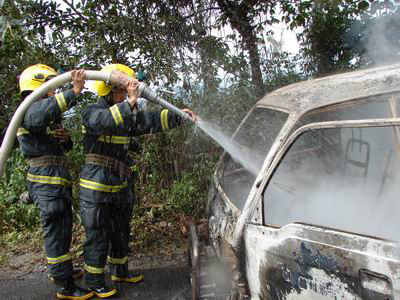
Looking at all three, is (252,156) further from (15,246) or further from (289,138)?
(15,246)

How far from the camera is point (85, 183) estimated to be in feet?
11.4

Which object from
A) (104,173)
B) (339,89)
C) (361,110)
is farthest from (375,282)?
(104,173)

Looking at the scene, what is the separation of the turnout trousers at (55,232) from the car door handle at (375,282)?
2601mm

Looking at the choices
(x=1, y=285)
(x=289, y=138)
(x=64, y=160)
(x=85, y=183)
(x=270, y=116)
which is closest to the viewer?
(x=289, y=138)

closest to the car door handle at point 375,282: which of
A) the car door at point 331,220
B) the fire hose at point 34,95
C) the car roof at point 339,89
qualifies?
the car door at point 331,220

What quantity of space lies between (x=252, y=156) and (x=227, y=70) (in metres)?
2.60

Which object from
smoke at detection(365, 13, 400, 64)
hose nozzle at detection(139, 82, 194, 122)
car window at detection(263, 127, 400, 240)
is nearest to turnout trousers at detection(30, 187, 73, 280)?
hose nozzle at detection(139, 82, 194, 122)

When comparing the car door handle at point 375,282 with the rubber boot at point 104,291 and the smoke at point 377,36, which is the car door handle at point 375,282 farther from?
the smoke at point 377,36

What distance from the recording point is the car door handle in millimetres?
1777

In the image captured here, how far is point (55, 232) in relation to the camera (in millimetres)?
3535

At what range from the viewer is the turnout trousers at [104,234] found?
345 cm

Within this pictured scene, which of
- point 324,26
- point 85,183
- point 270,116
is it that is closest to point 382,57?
point 324,26

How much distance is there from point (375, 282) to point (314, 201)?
118 cm

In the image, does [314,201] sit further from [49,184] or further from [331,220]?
[49,184]
